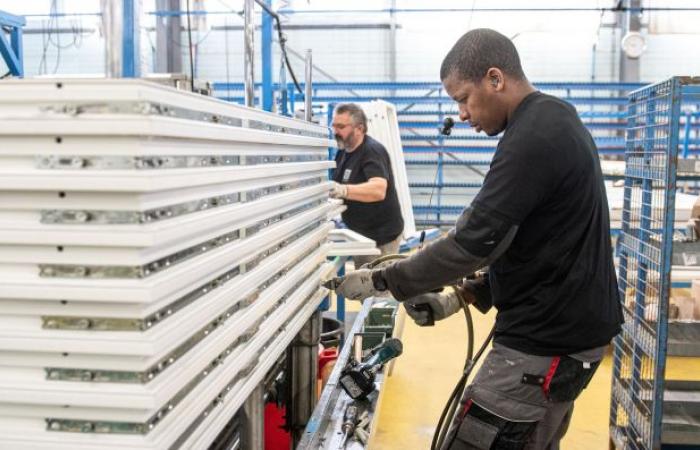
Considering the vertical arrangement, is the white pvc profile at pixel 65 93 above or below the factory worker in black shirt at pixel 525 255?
above

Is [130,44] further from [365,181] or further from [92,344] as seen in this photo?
[365,181]

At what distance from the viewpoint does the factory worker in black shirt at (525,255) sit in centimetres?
172

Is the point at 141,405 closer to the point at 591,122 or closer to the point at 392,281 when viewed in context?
the point at 392,281

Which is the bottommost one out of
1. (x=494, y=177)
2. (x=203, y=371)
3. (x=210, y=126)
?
(x=203, y=371)

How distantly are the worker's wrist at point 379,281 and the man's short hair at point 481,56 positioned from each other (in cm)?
67

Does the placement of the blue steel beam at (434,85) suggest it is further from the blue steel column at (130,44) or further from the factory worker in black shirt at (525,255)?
the blue steel column at (130,44)

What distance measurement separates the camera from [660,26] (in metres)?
11.5

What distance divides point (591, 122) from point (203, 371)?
34.1 ft

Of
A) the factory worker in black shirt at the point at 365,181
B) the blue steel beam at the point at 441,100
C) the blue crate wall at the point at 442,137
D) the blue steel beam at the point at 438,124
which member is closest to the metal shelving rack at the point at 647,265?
the factory worker in black shirt at the point at 365,181

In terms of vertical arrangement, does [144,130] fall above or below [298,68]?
below

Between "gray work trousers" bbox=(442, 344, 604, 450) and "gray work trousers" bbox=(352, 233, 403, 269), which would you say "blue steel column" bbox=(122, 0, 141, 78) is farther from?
"gray work trousers" bbox=(352, 233, 403, 269)

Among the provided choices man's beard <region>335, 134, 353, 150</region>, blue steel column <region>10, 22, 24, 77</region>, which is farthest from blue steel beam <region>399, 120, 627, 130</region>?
blue steel column <region>10, 22, 24, 77</region>

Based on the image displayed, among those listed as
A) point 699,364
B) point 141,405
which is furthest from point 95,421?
point 699,364

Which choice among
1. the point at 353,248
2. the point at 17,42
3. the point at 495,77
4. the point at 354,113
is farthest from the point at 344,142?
the point at 495,77
